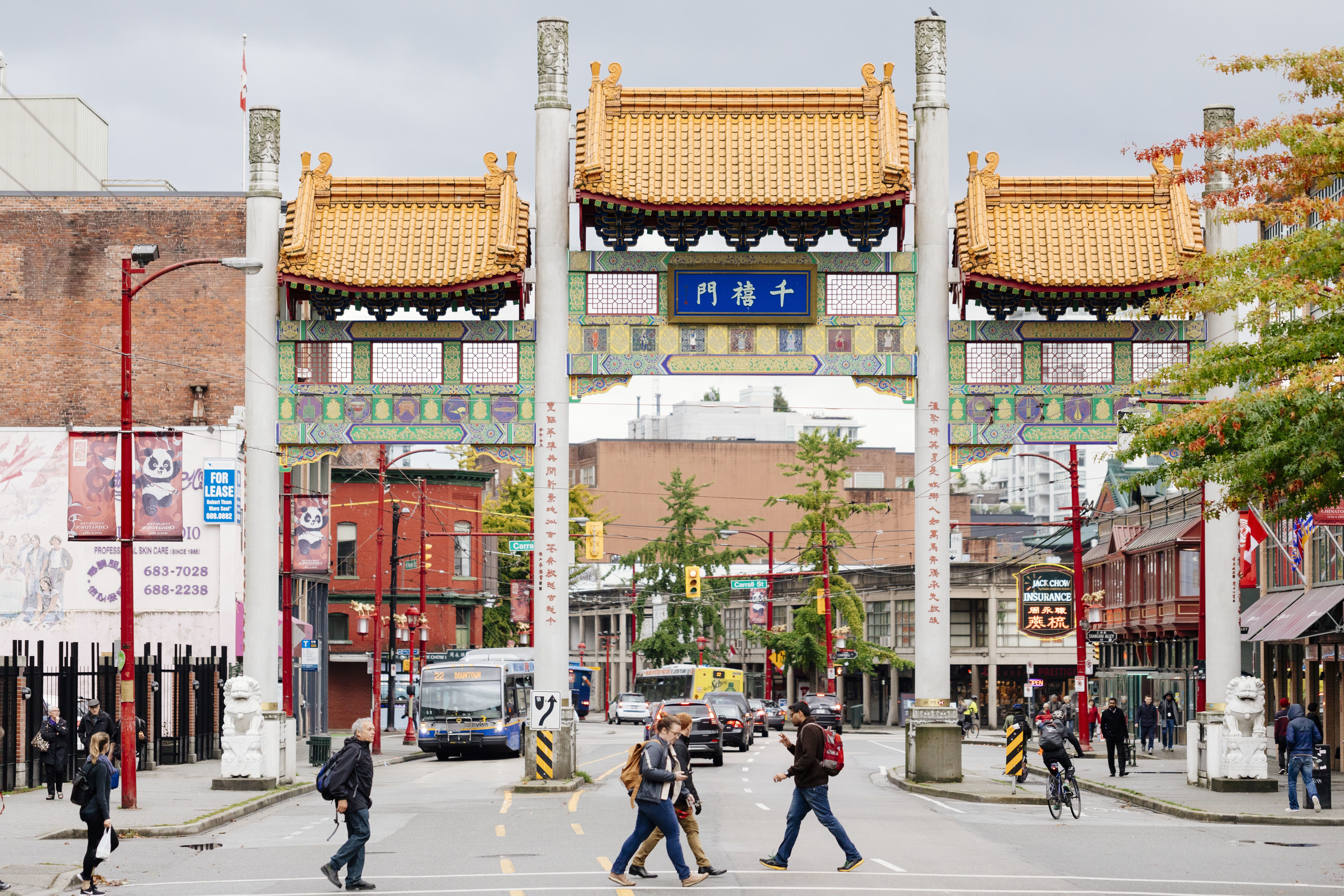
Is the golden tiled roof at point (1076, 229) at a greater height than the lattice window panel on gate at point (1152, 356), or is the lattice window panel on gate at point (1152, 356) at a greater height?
the golden tiled roof at point (1076, 229)

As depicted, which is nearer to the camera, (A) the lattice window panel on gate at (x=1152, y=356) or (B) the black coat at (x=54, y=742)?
(B) the black coat at (x=54, y=742)

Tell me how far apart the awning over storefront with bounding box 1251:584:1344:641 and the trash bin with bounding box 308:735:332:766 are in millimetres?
21702

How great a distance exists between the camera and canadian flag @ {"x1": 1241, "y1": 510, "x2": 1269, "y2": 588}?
37562mm

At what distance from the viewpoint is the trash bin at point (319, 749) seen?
Answer: 3934 cm

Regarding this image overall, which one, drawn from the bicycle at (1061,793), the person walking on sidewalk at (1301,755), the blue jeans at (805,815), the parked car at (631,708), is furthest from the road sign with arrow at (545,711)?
the parked car at (631,708)

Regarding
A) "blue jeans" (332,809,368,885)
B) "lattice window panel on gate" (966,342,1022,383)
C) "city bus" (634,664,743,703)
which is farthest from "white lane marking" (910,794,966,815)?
"city bus" (634,664,743,703)

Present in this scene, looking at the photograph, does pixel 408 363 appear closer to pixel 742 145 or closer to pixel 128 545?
pixel 128 545

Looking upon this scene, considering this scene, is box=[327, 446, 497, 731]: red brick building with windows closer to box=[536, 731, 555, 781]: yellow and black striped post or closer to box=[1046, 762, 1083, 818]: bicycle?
box=[536, 731, 555, 781]: yellow and black striped post

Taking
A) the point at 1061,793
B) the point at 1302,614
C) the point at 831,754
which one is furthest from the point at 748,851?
the point at 1302,614

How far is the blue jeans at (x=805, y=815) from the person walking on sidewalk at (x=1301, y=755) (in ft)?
33.7

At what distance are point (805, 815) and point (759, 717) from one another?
53449mm

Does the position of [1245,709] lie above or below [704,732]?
above

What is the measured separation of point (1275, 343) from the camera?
70.5 feet

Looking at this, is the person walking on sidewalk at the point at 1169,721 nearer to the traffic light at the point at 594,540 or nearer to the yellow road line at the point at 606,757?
the yellow road line at the point at 606,757
